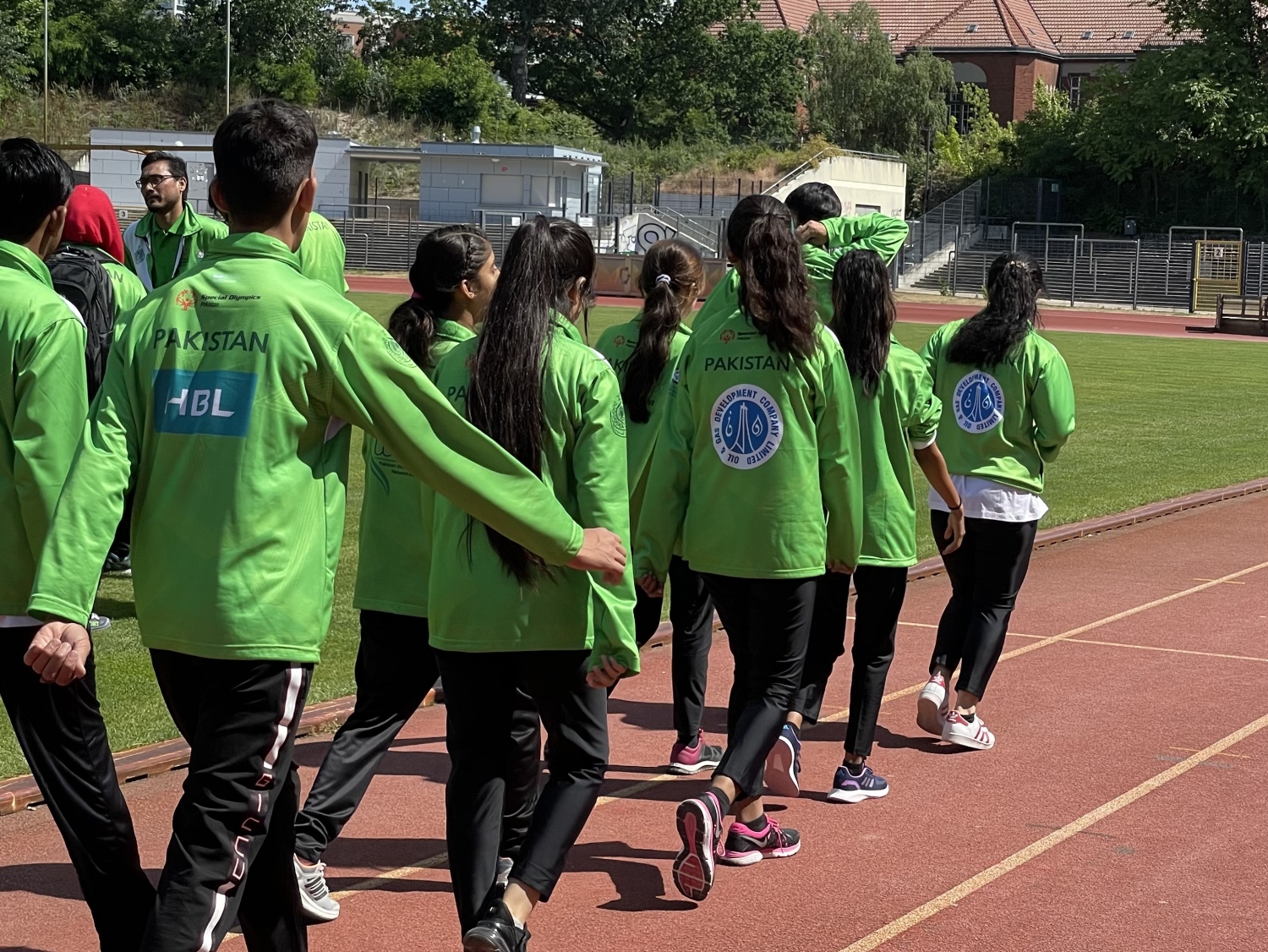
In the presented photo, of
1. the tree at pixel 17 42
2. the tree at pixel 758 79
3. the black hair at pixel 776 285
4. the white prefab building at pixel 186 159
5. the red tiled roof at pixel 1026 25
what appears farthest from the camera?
the red tiled roof at pixel 1026 25

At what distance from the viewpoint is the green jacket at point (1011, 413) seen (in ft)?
22.4

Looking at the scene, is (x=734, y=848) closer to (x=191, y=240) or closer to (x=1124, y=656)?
(x=1124, y=656)

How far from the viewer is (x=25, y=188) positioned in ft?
13.5

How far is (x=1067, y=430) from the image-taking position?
686 centimetres

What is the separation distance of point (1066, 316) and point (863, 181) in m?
18.0

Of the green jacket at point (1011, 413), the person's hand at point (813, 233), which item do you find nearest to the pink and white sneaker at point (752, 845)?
the green jacket at point (1011, 413)

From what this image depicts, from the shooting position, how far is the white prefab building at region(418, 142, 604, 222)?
62.0 m

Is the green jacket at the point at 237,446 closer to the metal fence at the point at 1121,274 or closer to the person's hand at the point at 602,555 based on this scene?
the person's hand at the point at 602,555

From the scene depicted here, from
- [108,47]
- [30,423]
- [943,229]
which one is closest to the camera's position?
[30,423]

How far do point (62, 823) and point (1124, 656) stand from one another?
6.06m

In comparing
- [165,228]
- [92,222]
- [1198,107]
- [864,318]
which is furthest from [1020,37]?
[864,318]

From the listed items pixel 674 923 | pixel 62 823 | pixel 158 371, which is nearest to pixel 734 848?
pixel 674 923

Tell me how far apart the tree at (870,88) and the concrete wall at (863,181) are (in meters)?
12.0

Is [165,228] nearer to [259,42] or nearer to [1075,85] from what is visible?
[259,42]
